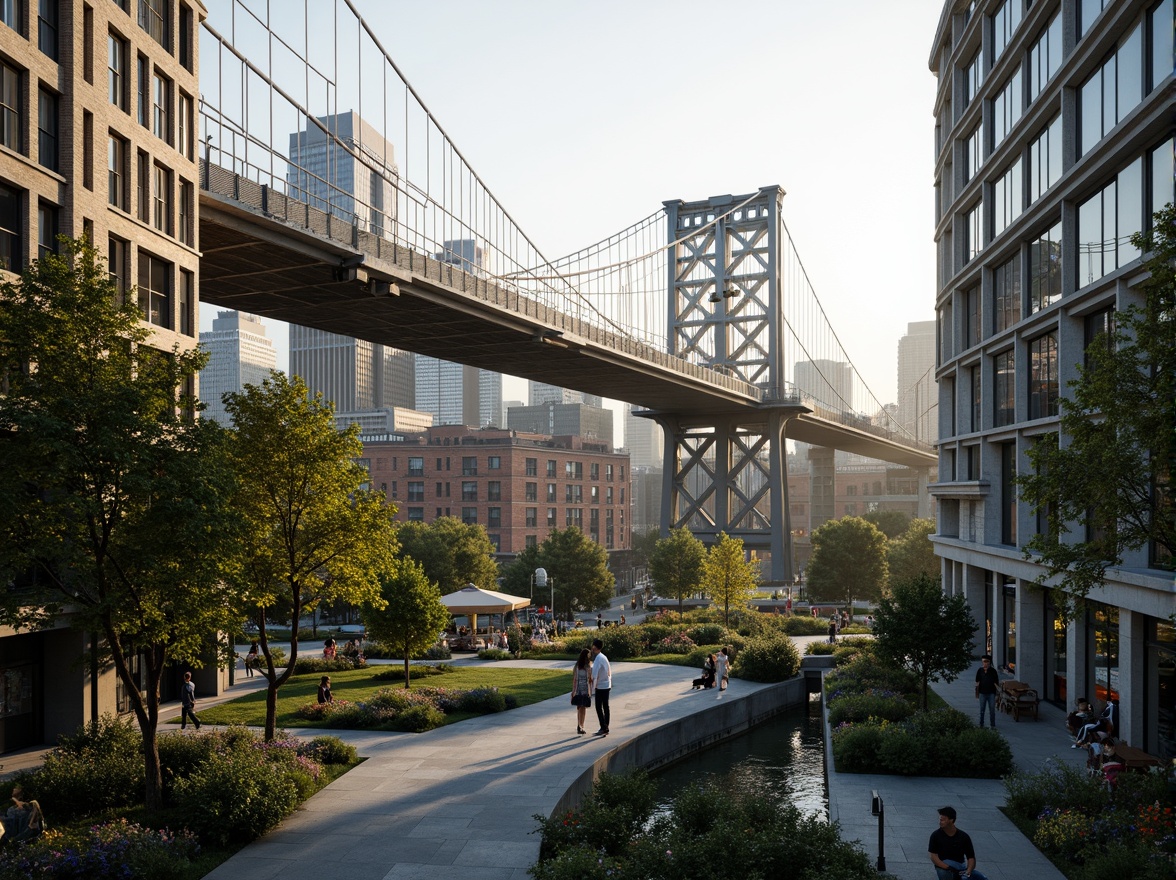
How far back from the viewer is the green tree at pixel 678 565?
5566cm

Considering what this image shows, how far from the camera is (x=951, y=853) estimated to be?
10.9 metres

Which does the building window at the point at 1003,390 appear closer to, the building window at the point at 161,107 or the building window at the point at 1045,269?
the building window at the point at 1045,269

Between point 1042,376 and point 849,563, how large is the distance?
39370 millimetres

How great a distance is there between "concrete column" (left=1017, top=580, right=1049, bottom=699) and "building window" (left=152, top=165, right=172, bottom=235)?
2391 centimetres

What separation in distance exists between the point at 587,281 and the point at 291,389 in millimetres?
64780

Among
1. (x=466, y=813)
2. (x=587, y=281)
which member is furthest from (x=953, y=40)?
(x=587, y=281)

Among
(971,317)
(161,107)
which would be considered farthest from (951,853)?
(971,317)

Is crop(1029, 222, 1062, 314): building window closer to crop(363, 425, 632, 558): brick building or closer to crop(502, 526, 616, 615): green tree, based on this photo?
crop(502, 526, 616, 615): green tree

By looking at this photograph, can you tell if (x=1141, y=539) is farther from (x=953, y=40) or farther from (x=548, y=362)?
(x=548, y=362)

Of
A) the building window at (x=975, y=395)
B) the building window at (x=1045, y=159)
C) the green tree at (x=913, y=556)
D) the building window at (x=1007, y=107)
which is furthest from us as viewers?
the green tree at (x=913, y=556)

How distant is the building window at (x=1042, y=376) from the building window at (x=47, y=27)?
23.9 meters

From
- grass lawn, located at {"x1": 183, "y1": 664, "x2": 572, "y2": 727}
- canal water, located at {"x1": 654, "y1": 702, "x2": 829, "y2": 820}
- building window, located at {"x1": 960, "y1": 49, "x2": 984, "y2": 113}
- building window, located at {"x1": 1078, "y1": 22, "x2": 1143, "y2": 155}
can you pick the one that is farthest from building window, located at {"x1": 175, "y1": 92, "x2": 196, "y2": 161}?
building window, located at {"x1": 960, "y1": 49, "x2": 984, "y2": 113}

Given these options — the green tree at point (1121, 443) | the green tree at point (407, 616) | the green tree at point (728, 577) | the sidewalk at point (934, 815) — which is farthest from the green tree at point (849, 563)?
the green tree at point (1121, 443)

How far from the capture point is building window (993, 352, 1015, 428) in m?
30.0
